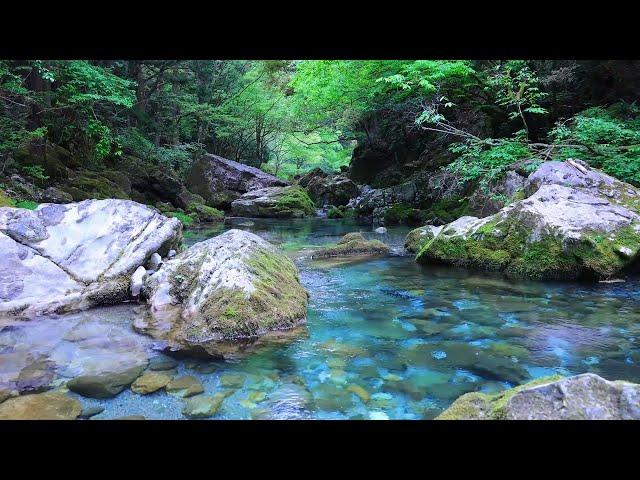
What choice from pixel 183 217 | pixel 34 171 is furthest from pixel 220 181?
pixel 34 171

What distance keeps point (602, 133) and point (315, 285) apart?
735 centimetres

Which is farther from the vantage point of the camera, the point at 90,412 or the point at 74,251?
the point at 74,251

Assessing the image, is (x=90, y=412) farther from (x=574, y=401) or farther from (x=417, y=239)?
(x=417, y=239)

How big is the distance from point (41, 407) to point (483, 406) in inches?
128

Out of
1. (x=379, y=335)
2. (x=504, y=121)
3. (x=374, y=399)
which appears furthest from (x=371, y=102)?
(x=374, y=399)

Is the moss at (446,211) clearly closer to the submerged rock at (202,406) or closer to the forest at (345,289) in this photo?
the forest at (345,289)

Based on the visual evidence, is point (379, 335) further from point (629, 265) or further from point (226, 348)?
point (629, 265)

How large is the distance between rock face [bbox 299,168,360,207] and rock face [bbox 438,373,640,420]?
2245 cm

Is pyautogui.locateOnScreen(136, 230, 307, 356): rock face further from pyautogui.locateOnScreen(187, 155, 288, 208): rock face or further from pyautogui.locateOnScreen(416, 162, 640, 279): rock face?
pyautogui.locateOnScreen(187, 155, 288, 208): rock face

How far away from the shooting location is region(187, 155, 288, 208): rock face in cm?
2325

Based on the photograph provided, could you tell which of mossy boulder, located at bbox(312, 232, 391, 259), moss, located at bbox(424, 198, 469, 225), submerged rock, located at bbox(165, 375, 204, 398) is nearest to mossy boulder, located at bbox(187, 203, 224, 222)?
moss, located at bbox(424, 198, 469, 225)

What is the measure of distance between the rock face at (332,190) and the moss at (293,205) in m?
2.65

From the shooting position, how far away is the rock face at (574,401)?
2230 mm

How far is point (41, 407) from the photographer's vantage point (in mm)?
3502
